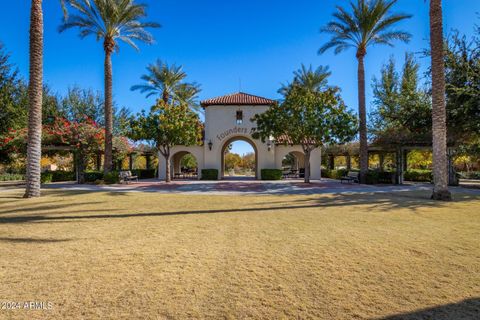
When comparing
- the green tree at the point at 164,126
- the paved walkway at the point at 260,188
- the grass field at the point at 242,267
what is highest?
the green tree at the point at 164,126

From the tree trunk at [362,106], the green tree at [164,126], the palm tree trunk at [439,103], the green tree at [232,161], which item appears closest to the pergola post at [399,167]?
the tree trunk at [362,106]

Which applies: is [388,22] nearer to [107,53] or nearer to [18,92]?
[107,53]

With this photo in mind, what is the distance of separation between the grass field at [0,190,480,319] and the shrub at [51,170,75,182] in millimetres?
20050

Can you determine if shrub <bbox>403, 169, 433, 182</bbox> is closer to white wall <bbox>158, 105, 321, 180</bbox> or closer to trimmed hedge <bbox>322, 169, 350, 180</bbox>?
trimmed hedge <bbox>322, 169, 350, 180</bbox>

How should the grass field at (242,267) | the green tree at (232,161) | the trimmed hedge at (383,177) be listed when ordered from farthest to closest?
the green tree at (232,161) → the trimmed hedge at (383,177) → the grass field at (242,267)

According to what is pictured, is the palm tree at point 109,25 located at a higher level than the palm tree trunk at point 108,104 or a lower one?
higher

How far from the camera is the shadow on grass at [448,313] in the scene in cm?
282

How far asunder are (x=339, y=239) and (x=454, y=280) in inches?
85.9

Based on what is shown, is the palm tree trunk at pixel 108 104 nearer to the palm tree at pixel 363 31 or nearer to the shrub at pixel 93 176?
the shrub at pixel 93 176

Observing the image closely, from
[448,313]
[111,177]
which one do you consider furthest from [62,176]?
[448,313]

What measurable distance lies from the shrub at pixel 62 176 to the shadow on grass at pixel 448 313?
29407 millimetres

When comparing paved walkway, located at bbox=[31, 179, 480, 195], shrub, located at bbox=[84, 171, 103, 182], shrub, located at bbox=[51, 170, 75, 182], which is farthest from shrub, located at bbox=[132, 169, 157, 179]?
paved walkway, located at bbox=[31, 179, 480, 195]

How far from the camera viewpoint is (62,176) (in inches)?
1002

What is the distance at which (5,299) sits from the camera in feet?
10.4
